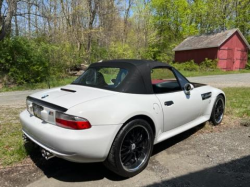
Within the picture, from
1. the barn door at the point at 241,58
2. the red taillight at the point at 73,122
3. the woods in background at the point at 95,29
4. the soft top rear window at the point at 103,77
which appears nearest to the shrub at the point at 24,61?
the woods in background at the point at 95,29

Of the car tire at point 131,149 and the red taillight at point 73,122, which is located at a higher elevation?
the red taillight at point 73,122

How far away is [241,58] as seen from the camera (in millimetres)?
28359

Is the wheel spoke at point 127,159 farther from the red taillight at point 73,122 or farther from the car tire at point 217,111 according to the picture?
the car tire at point 217,111

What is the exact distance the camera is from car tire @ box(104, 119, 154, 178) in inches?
108

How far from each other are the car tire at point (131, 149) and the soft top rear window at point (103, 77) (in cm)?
69

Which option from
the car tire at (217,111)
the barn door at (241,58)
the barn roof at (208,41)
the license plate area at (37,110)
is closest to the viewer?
the license plate area at (37,110)

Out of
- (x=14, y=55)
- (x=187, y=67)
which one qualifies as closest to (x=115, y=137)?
(x=14, y=55)

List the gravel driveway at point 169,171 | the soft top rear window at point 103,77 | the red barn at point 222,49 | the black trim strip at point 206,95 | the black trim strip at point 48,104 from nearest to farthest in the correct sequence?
1. the black trim strip at point 48,104
2. the gravel driveway at point 169,171
3. the soft top rear window at point 103,77
4. the black trim strip at point 206,95
5. the red barn at point 222,49

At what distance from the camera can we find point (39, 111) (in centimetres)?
299

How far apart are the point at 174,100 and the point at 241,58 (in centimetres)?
2902

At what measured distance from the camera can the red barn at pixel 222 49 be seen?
26.1 m

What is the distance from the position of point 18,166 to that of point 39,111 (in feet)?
3.14

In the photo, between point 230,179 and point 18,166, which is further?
point 18,166

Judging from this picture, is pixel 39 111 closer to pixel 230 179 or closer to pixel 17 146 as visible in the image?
pixel 17 146
